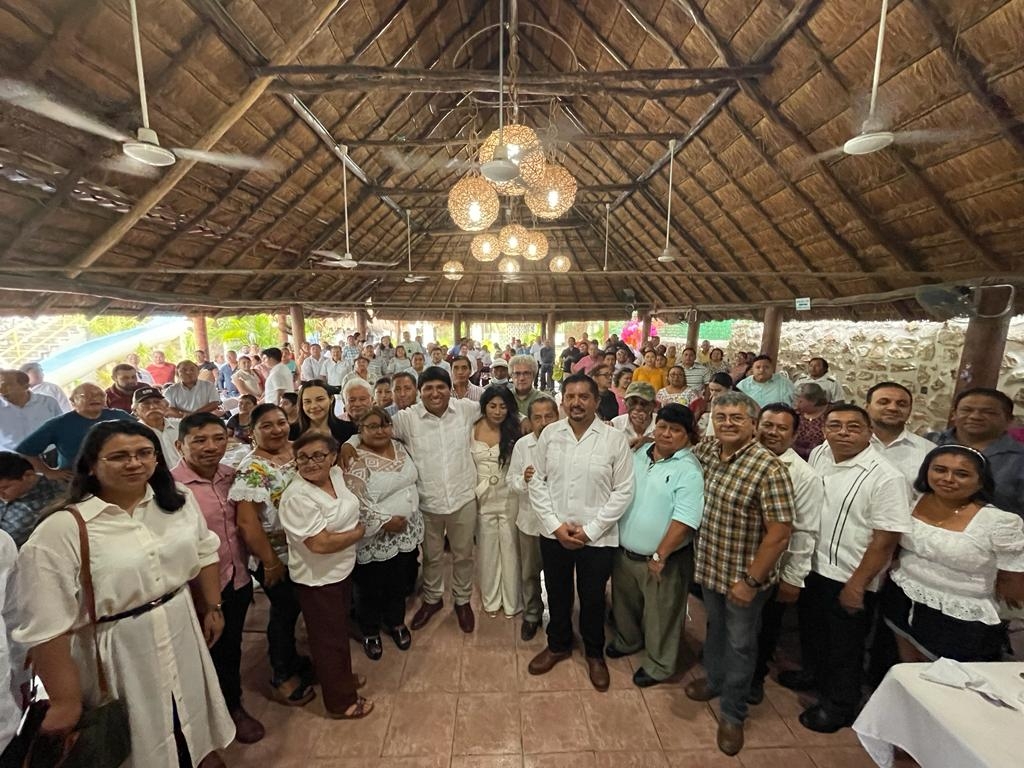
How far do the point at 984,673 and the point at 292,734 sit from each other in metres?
3.00

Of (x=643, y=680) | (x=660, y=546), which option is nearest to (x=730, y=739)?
(x=643, y=680)

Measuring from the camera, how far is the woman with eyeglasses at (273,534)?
1.96 meters

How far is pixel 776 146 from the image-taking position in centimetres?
464

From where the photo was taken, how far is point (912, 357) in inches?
223

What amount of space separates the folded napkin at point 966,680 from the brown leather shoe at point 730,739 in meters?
0.94

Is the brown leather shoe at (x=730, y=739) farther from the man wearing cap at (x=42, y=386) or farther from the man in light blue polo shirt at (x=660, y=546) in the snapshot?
the man wearing cap at (x=42, y=386)

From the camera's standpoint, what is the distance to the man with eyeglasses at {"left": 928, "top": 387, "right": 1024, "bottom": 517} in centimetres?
212

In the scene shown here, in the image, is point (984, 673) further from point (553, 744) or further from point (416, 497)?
point (416, 497)

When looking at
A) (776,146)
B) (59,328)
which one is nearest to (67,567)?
(776,146)

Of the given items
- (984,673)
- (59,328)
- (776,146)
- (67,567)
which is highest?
(776,146)

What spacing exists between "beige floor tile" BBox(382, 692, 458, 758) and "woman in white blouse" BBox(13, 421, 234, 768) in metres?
0.84

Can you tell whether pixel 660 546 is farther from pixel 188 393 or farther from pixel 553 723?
pixel 188 393

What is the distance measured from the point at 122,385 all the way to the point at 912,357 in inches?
375

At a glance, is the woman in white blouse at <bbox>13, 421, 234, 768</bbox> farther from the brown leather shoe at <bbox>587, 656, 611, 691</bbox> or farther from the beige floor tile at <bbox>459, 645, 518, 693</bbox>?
the brown leather shoe at <bbox>587, 656, 611, 691</bbox>
